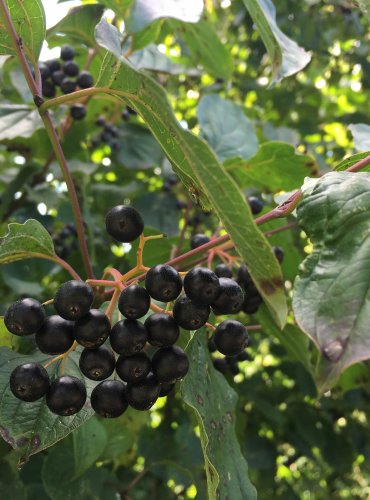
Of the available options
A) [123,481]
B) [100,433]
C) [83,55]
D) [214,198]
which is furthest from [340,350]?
[83,55]

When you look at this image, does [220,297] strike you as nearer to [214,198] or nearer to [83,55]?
[214,198]

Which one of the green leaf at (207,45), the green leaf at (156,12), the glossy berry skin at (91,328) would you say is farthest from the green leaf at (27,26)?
the green leaf at (207,45)

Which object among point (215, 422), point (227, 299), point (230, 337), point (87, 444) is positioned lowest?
point (87, 444)

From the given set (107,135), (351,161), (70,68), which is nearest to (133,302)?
(351,161)

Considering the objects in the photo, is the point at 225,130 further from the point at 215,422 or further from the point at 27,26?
the point at 215,422

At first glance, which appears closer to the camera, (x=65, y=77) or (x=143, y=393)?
(x=143, y=393)

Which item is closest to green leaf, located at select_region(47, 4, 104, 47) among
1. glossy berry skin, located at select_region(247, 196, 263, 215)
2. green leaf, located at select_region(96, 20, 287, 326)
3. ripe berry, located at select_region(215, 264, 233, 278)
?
glossy berry skin, located at select_region(247, 196, 263, 215)
